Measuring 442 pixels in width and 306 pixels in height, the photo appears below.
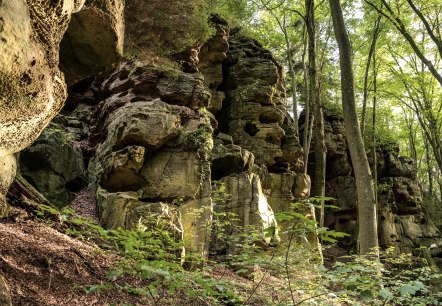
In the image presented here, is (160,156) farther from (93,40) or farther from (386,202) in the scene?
(386,202)

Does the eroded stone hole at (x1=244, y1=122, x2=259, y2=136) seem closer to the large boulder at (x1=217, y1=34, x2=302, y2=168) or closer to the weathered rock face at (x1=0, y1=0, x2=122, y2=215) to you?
the large boulder at (x1=217, y1=34, x2=302, y2=168)

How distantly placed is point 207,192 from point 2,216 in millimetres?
5447

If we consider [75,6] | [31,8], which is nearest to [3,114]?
[31,8]

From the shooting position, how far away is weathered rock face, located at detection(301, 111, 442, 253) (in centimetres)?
2116

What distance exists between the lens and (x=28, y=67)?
271cm

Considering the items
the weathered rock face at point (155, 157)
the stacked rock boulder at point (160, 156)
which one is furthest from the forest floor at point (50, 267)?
the weathered rock face at point (155, 157)

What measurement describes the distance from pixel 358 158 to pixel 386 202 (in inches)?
653

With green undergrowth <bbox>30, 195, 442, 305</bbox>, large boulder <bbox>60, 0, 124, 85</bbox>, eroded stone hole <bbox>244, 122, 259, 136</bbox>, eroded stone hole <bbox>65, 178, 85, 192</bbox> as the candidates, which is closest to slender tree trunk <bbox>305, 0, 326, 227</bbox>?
eroded stone hole <bbox>244, 122, 259, 136</bbox>

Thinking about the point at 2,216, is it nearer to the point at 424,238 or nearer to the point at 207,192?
the point at 207,192

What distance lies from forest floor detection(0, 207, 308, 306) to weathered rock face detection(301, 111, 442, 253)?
17.9 m

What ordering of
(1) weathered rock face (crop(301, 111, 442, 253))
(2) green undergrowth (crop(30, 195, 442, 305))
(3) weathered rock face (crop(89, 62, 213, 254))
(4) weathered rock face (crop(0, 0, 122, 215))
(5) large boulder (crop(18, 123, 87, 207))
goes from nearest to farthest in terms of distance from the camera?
(4) weathered rock face (crop(0, 0, 122, 215)), (2) green undergrowth (crop(30, 195, 442, 305)), (3) weathered rock face (crop(89, 62, 213, 254)), (5) large boulder (crop(18, 123, 87, 207)), (1) weathered rock face (crop(301, 111, 442, 253))

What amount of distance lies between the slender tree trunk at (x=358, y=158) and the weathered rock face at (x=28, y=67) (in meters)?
5.93

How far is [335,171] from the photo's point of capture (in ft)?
72.6

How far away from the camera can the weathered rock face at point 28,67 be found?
2381mm
